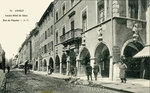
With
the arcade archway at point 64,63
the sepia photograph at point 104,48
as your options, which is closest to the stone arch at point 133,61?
the sepia photograph at point 104,48

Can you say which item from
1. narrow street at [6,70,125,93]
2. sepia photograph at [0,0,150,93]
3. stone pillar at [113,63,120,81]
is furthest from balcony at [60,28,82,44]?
narrow street at [6,70,125,93]

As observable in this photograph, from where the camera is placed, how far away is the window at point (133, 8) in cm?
1543

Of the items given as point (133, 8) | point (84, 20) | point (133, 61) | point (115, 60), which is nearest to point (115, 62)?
point (115, 60)

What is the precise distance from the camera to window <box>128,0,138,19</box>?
15.4m

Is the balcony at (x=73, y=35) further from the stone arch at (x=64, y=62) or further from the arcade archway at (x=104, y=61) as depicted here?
the stone arch at (x=64, y=62)

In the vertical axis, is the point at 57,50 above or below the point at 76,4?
below

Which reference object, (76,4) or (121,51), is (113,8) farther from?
(76,4)

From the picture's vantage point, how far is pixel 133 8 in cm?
1555

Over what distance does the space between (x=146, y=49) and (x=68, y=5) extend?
12549 millimetres

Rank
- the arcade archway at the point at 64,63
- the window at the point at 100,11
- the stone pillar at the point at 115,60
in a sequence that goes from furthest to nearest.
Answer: the arcade archway at the point at 64,63, the window at the point at 100,11, the stone pillar at the point at 115,60

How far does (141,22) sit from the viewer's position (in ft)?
51.0

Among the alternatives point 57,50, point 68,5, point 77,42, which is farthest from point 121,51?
point 57,50

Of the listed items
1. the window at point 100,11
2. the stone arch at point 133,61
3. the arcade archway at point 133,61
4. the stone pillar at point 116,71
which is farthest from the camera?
the window at point 100,11

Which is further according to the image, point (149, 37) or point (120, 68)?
point (149, 37)
